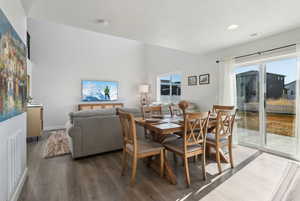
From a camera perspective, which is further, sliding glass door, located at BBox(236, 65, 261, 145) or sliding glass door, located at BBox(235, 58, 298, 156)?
sliding glass door, located at BBox(236, 65, 261, 145)

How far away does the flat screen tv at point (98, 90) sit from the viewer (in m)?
5.71

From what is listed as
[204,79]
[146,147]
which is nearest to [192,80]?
[204,79]

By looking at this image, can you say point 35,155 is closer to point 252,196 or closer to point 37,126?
point 37,126

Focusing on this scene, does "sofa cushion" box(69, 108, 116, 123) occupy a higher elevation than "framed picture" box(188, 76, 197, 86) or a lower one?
lower

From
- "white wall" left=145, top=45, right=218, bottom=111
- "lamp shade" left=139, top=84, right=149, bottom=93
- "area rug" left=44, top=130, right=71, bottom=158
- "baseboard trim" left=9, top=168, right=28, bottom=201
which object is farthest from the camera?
"lamp shade" left=139, top=84, right=149, bottom=93

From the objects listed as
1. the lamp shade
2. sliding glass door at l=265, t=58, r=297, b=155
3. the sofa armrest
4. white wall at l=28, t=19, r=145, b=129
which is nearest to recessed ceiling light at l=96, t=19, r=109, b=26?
the sofa armrest

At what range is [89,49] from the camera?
577 centimetres

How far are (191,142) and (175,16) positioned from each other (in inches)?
73.3

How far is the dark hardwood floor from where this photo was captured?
5.49ft

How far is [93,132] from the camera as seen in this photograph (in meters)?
2.70

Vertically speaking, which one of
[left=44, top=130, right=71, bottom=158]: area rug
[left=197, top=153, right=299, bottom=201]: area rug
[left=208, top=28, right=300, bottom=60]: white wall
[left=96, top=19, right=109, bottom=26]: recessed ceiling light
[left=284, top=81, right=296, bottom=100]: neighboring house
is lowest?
[left=197, top=153, right=299, bottom=201]: area rug

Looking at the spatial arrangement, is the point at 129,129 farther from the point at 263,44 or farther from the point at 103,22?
the point at 263,44

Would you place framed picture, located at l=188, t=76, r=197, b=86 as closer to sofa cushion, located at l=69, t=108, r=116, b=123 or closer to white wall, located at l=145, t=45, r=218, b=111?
white wall, located at l=145, t=45, r=218, b=111

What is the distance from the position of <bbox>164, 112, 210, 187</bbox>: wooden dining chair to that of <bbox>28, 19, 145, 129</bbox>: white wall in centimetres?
476
